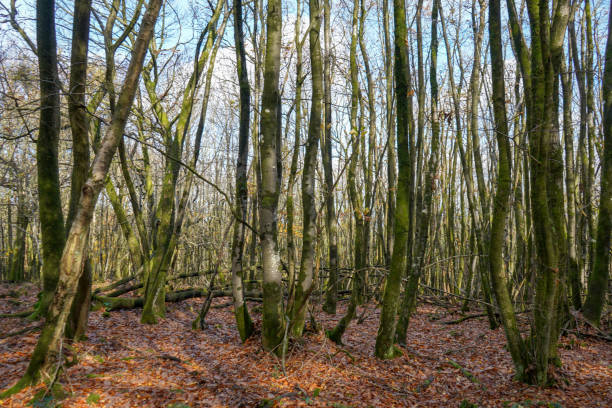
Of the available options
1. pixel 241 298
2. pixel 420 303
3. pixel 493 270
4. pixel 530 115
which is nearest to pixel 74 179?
pixel 241 298

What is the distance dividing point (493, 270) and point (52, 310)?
5.00m

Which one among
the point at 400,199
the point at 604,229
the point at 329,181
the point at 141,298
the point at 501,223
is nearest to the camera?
the point at 501,223

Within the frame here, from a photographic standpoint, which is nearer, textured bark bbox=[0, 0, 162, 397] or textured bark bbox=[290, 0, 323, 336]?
textured bark bbox=[0, 0, 162, 397]

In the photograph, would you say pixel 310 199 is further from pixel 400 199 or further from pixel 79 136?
pixel 79 136

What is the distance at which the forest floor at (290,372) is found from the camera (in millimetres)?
4023

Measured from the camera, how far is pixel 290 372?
196 inches

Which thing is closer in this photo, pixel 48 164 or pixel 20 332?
pixel 48 164

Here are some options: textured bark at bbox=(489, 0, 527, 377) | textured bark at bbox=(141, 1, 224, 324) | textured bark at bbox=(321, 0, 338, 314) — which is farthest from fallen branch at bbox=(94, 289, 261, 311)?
textured bark at bbox=(489, 0, 527, 377)

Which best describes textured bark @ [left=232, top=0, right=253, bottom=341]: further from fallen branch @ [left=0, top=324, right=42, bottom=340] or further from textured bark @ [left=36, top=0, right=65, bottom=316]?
fallen branch @ [left=0, top=324, right=42, bottom=340]

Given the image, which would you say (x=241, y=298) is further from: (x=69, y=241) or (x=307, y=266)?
(x=69, y=241)

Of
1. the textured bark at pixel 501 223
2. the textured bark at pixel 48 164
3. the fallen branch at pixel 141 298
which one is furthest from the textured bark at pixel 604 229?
the textured bark at pixel 48 164

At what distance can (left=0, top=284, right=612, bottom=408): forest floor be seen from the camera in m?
4.02

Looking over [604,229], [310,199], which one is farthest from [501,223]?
[604,229]

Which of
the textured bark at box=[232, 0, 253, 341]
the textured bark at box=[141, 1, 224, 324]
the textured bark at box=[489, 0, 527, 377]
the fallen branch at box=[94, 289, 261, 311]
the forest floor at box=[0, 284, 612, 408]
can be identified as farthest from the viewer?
the fallen branch at box=[94, 289, 261, 311]
